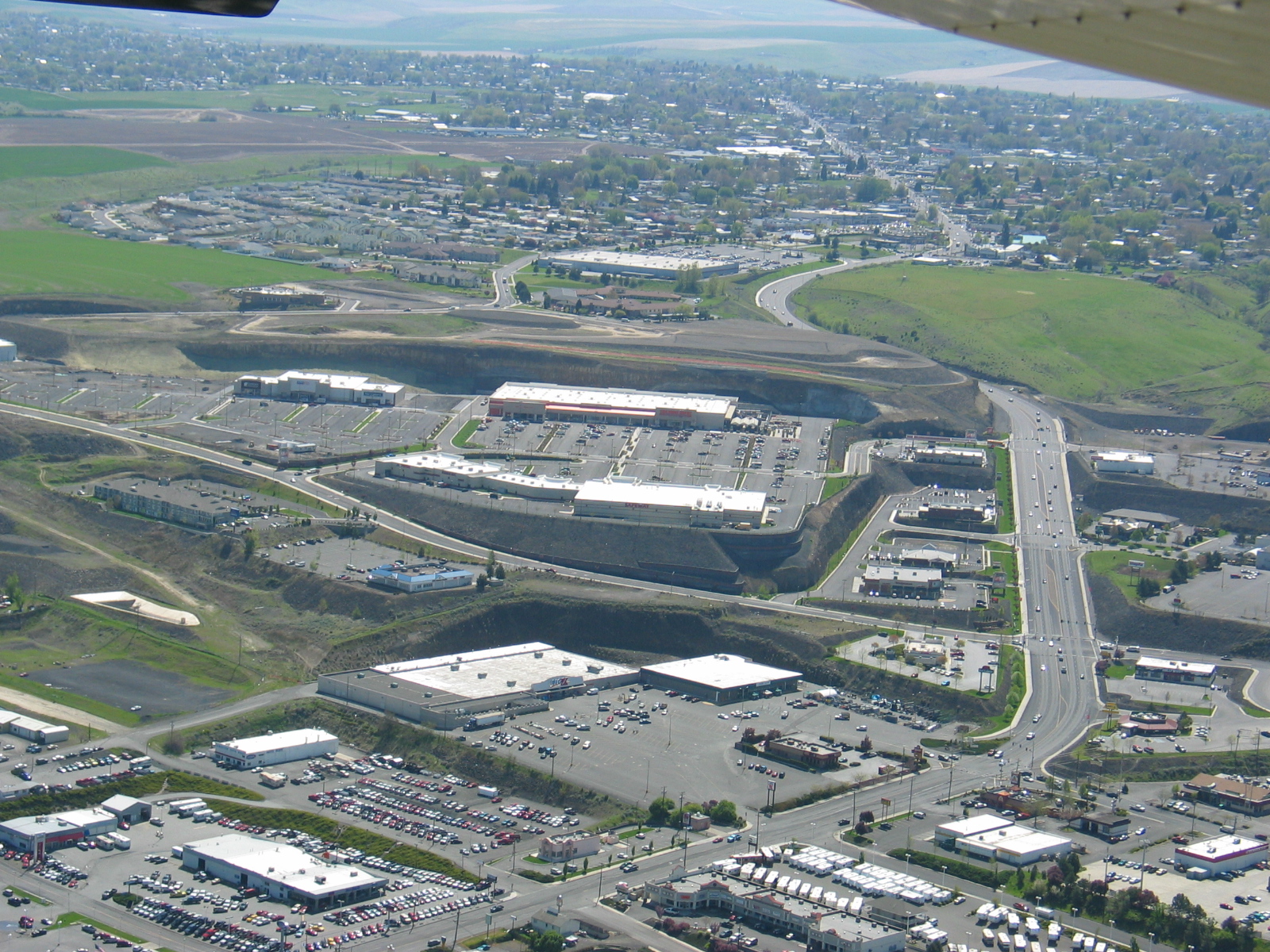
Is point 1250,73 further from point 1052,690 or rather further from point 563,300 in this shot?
point 563,300

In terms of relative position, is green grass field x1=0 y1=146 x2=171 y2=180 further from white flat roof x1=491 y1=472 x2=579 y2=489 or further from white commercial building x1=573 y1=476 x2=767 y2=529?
white commercial building x1=573 y1=476 x2=767 y2=529

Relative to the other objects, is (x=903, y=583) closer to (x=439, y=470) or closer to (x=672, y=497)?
(x=672, y=497)

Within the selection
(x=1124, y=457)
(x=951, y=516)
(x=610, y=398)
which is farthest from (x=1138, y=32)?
(x=1124, y=457)

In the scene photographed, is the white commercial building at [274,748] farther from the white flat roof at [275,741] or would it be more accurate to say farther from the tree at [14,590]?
the tree at [14,590]

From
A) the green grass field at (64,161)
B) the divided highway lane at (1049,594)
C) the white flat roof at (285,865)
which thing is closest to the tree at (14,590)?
the white flat roof at (285,865)

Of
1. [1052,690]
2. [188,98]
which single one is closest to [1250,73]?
[1052,690]

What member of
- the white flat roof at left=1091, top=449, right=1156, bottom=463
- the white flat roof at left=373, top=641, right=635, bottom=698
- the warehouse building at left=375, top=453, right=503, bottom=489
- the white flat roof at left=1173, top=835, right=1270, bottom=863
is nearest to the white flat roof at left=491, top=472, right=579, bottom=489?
the warehouse building at left=375, top=453, right=503, bottom=489
